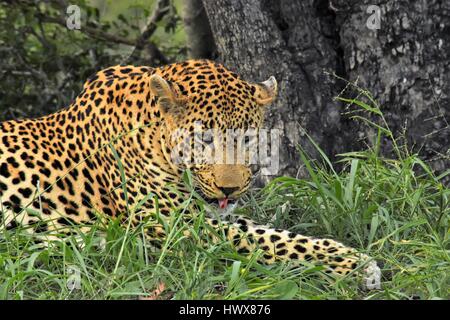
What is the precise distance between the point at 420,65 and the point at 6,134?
121 inches

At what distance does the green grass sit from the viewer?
599 centimetres

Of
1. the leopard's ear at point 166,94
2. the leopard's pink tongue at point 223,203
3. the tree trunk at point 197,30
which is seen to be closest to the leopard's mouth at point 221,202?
the leopard's pink tongue at point 223,203

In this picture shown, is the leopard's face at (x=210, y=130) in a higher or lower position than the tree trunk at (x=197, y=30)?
lower

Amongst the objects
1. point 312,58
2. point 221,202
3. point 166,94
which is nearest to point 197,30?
point 312,58

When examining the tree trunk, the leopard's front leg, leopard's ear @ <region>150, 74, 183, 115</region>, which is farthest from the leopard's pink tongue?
the tree trunk

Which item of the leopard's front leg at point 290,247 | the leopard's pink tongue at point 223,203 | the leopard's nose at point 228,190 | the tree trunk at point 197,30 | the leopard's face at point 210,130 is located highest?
the tree trunk at point 197,30

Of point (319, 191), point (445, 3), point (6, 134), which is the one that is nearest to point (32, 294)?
point (6, 134)

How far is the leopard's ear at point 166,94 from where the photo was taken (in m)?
6.60

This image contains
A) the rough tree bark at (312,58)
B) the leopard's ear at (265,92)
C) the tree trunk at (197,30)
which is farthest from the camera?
the tree trunk at (197,30)

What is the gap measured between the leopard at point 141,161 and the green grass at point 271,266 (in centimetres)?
16

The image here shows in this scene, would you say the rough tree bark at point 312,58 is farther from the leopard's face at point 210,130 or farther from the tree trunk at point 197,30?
the leopard's face at point 210,130

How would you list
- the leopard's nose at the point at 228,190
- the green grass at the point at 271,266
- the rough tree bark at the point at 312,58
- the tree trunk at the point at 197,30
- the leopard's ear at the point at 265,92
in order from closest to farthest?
the green grass at the point at 271,266, the leopard's nose at the point at 228,190, the leopard's ear at the point at 265,92, the rough tree bark at the point at 312,58, the tree trunk at the point at 197,30

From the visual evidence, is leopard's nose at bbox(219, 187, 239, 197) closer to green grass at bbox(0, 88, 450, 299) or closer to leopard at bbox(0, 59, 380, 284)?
leopard at bbox(0, 59, 380, 284)

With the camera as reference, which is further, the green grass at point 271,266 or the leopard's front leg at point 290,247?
the leopard's front leg at point 290,247
